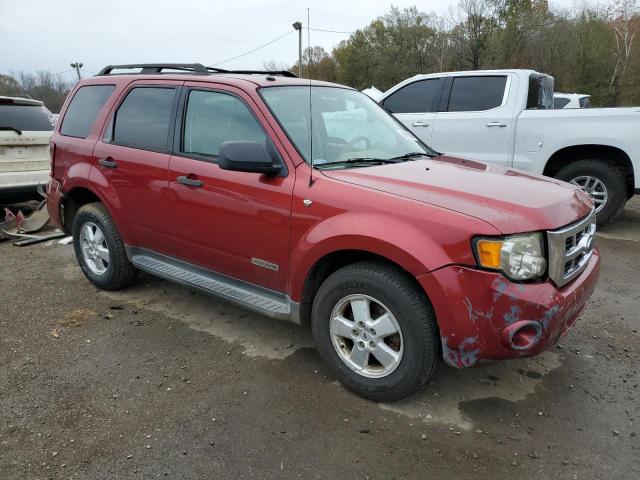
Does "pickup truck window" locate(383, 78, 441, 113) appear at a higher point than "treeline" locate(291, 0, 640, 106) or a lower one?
lower

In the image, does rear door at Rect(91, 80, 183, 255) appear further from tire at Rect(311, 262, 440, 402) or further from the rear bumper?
tire at Rect(311, 262, 440, 402)

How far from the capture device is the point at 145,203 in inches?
151

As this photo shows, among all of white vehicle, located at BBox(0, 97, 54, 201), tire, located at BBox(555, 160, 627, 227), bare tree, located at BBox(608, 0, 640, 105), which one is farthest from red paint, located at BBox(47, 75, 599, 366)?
bare tree, located at BBox(608, 0, 640, 105)

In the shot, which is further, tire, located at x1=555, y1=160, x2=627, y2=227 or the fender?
A: tire, located at x1=555, y1=160, x2=627, y2=227

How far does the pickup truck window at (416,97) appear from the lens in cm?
716

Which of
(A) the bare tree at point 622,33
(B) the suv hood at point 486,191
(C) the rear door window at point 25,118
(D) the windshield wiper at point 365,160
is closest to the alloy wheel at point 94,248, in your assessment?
(D) the windshield wiper at point 365,160

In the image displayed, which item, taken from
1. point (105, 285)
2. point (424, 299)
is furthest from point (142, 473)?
point (105, 285)

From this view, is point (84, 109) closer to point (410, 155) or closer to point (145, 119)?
point (145, 119)

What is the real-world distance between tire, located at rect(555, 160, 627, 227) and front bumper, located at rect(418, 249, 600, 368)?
14.4ft

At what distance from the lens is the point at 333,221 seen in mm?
2768

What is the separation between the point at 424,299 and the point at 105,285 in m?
3.14

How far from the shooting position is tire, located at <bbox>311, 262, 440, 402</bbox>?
2.56 meters

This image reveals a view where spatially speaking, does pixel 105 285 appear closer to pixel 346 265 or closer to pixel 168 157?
pixel 168 157

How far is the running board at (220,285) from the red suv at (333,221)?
0.04 feet
